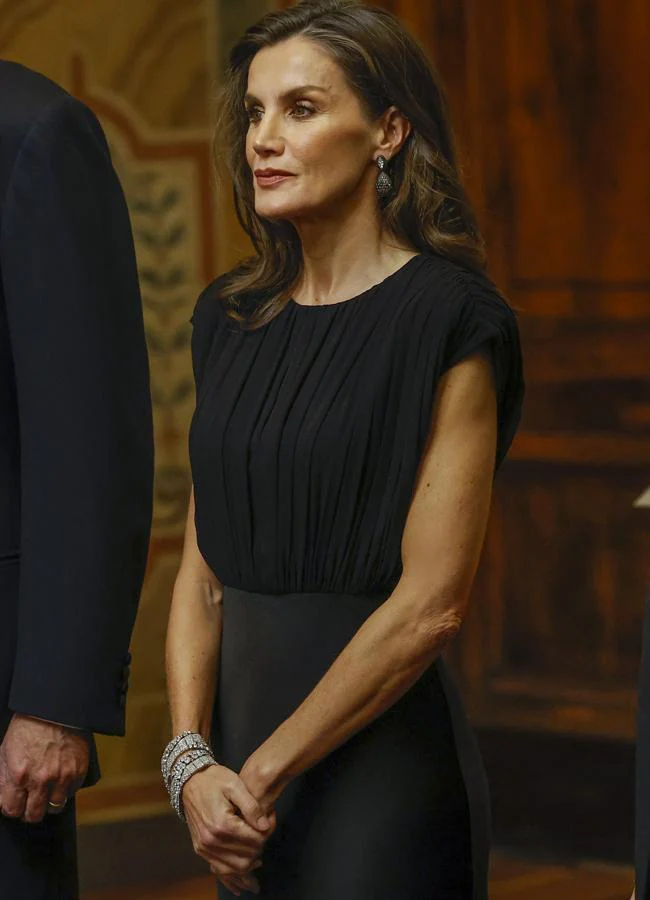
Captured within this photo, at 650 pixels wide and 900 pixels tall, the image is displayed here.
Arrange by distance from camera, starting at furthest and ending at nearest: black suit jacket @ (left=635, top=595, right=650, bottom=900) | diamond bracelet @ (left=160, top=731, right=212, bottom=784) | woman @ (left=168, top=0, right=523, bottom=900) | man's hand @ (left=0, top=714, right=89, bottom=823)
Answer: diamond bracelet @ (left=160, top=731, right=212, bottom=784), woman @ (left=168, top=0, right=523, bottom=900), man's hand @ (left=0, top=714, right=89, bottom=823), black suit jacket @ (left=635, top=595, right=650, bottom=900)

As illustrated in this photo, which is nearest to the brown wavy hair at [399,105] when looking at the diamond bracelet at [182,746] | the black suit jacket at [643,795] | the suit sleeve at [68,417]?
the suit sleeve at [68,417]

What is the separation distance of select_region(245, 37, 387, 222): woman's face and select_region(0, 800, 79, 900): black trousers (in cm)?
84

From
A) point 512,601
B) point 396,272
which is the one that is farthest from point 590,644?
point 396,272

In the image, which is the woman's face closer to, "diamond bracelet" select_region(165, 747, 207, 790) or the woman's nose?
the woman's nose

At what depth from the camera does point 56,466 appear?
7.05ft

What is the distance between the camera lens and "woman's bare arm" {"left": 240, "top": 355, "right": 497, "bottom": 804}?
2.22 meters

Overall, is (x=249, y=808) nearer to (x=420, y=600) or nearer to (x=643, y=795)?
(x=420, y=600)

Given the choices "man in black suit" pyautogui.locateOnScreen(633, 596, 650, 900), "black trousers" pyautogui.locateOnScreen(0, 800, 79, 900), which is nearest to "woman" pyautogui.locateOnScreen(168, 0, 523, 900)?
"black trousers" pyautogui.locateOnScreen(0, 800, 79, 900)

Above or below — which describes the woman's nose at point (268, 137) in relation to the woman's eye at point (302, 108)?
below

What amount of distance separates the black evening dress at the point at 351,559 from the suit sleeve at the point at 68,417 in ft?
0.72

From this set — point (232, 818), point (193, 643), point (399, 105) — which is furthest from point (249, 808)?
point (399, 105)

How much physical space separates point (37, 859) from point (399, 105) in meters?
1.09

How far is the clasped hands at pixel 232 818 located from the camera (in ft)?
7.38

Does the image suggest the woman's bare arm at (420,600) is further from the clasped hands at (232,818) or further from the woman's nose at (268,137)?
the woman's nose at (268,137)
